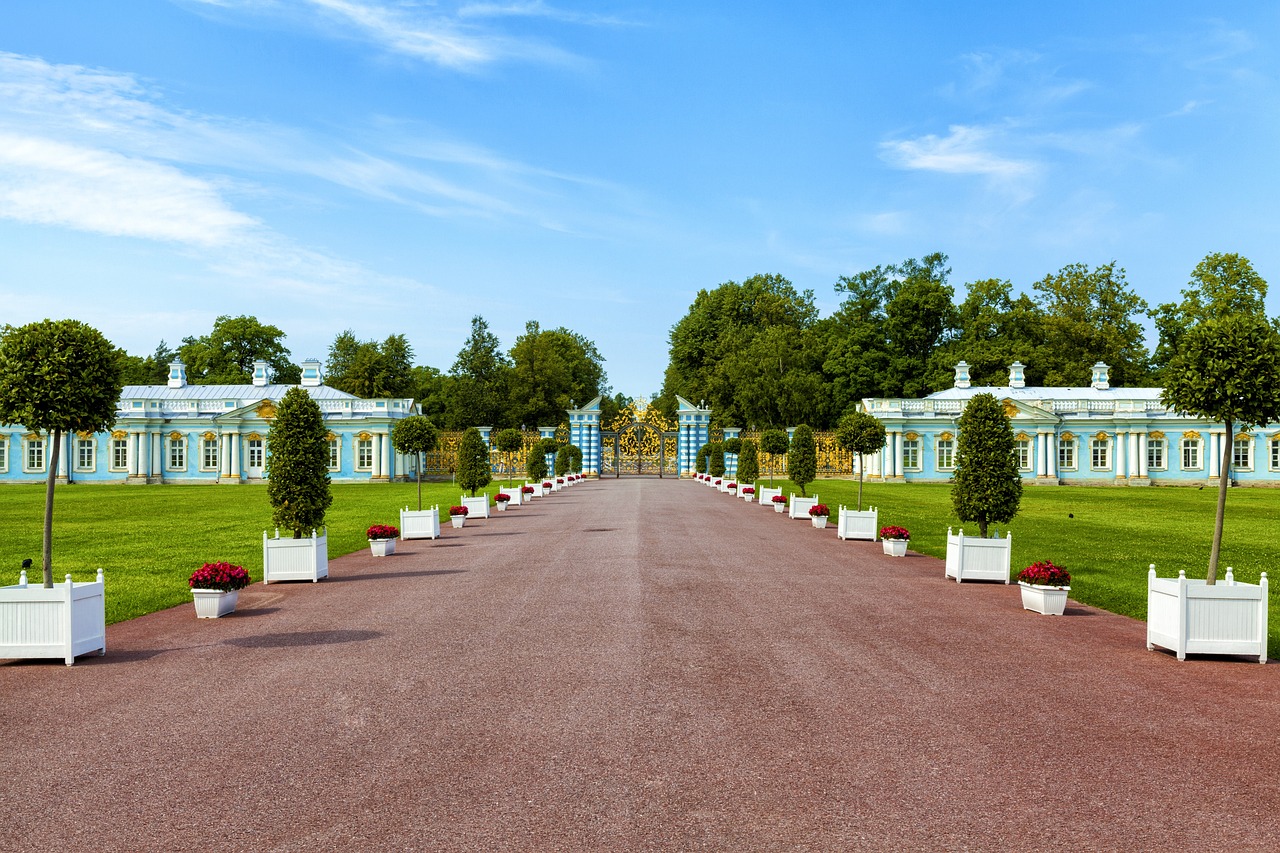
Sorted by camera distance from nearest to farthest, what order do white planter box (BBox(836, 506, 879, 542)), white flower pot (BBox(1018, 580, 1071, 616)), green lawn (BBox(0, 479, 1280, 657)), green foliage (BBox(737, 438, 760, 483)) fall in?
white flower pot (BBox(1018, 580, 1071, 616))
green lawn (BBox(0, 479, 1280, 657))
white planter box (BBox(836, 506, 879, 542))
green foliage (BBox(737, 438, 760, 483))

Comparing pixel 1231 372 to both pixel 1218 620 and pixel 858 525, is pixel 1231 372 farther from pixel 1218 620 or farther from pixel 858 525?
pixel 858 525

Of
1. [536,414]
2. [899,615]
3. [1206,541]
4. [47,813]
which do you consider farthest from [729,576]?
[536,414]

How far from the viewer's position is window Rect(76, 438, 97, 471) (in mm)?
64438

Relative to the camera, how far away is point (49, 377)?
461 inches

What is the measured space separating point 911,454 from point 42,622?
58.0 meters

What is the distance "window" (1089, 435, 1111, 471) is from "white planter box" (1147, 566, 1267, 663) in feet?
185

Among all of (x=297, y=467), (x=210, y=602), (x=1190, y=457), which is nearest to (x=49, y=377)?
(x=210, y=602)

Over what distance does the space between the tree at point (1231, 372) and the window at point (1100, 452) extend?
54.8 m

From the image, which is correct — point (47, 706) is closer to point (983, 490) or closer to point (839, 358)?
point (983, 490)

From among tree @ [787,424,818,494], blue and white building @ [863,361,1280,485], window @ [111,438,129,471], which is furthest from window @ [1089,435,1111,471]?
window @ [111,438,129,471]

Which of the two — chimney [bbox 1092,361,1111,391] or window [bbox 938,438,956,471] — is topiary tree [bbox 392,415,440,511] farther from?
chimney [bbox 1092,361,1111,391]

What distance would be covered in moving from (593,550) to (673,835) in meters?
16.1

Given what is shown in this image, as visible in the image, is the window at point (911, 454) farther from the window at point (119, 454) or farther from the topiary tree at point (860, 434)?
the window at point (119, 454)

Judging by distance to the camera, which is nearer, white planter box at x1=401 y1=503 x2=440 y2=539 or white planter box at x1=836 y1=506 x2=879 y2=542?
white planter box at x1=836 y1=506 x2=879 y2=542
